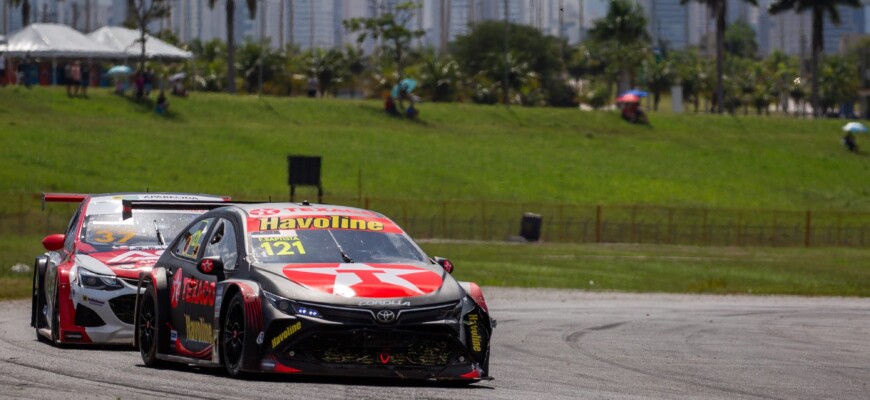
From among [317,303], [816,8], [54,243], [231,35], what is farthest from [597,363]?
[816,8]

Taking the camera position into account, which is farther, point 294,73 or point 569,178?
point 294,73

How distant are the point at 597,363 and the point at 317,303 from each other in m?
4.66

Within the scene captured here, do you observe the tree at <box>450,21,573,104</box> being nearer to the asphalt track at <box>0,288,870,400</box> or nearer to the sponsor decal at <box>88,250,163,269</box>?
the asphalt track at <box>0,288,870,400</box>

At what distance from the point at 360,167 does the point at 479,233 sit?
37.3ft

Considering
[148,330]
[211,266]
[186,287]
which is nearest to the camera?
[211,266]

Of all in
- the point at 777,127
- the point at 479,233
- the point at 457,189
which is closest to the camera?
the point at 479,233

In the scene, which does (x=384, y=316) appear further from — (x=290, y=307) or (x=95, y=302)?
(x=95, y=302)

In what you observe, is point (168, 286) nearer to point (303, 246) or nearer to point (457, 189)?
point (303, 246)

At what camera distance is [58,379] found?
11.2m

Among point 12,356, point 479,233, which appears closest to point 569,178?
point 479,233

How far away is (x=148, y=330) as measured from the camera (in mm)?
12758

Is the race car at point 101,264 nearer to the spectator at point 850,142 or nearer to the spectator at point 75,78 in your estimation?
the spectator at point 75,78

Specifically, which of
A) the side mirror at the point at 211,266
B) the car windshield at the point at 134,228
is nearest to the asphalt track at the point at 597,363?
the side mirror at the point at 211,266

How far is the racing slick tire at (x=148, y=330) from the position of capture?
41.0ft
